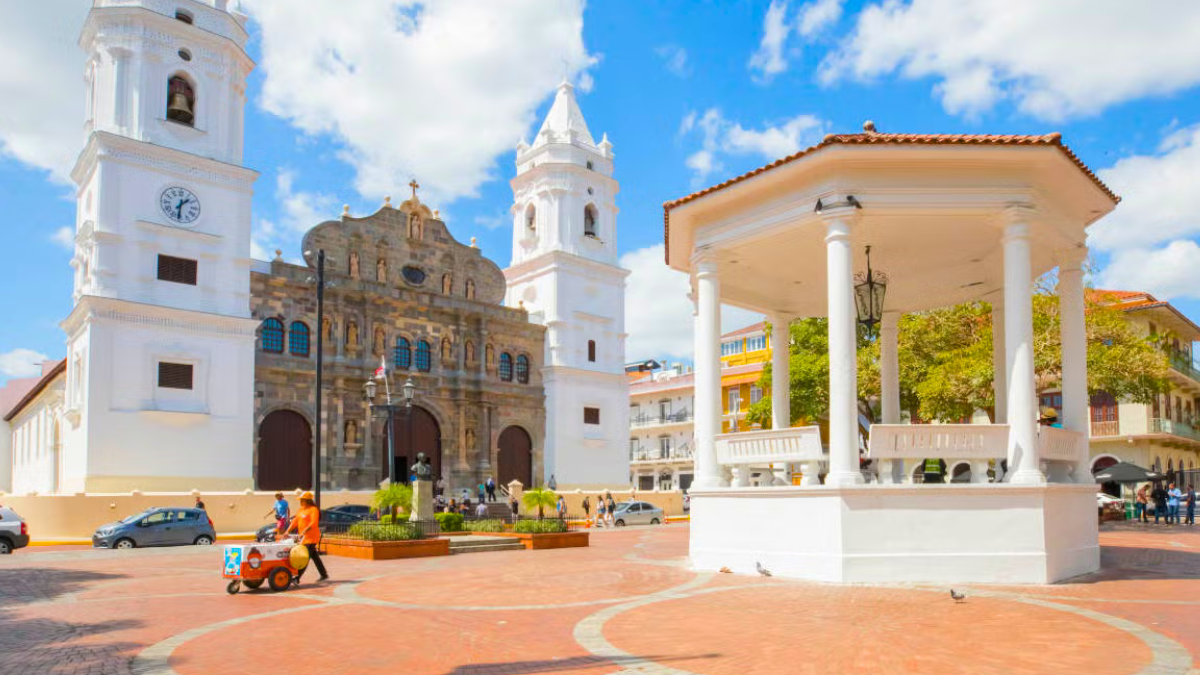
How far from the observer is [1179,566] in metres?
14.8

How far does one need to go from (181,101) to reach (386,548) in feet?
81.5

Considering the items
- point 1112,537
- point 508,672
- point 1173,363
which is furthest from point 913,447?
point 1173,363

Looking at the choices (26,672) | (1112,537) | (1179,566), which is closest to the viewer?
(26,672)

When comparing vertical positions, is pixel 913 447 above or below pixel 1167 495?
above

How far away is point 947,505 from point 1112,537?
13.2m

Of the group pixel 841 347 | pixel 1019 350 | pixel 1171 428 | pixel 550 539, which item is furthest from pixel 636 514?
pixel 1019 350

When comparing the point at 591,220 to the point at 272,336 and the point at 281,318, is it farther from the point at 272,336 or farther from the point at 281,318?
the point at 272,336

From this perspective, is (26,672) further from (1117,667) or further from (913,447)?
(913,447)

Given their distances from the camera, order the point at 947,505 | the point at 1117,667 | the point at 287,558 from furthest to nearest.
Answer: the point at 287,558 → the point at 947,505 → the point at 1117,667

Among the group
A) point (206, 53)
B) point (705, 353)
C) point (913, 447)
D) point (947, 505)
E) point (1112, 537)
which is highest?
point (206, 53)

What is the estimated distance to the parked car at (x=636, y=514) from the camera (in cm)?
4056

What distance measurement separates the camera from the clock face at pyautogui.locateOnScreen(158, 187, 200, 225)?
3547 cm

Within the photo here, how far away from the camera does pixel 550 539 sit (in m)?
22.4

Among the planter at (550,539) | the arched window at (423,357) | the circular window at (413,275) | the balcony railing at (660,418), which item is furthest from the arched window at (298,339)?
the balcony railing at (660,418)
